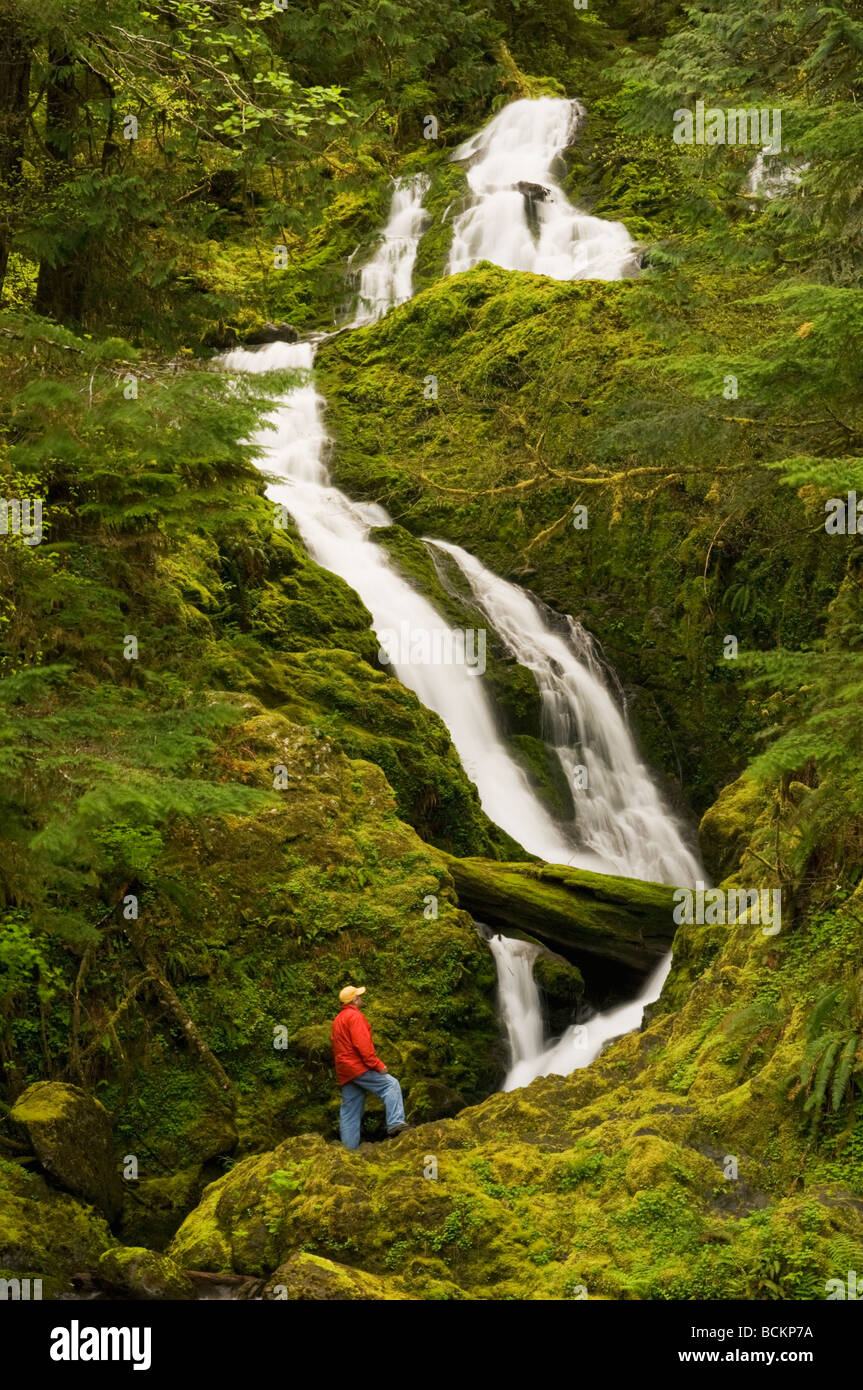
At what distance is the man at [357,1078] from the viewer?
8016 mm

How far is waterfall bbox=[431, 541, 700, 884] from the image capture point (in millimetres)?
14203

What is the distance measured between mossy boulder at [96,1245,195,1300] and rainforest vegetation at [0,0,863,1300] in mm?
22

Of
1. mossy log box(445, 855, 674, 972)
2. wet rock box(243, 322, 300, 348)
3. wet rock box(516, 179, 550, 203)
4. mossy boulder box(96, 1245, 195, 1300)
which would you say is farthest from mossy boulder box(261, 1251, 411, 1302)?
wet rock box(516, 179, 550, 203)

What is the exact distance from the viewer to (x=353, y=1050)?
8055 mm

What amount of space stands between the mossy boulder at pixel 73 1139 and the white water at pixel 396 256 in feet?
55.1

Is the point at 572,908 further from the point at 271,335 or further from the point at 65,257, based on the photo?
the point at 271,335

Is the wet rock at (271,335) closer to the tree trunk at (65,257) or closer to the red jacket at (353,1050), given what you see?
the tree trunk at (65,257)

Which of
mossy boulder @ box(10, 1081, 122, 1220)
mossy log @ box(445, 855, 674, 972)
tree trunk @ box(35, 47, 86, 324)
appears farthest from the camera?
mossy log @ box(445, 855, 674, 972)

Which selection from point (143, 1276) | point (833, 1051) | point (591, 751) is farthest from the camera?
point (591, 751)

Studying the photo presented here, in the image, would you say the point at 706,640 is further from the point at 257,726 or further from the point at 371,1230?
the point at 371,1230

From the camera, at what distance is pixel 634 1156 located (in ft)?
21.6

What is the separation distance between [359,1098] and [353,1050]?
0.34m

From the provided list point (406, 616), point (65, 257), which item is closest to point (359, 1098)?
point (65, 257)

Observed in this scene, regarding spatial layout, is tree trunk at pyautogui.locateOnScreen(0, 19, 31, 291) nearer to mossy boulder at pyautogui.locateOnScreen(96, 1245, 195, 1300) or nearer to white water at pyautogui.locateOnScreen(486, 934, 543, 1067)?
mossy boulder at pyautogui.locateOnScreen(96, 1245, 195, 1300)
